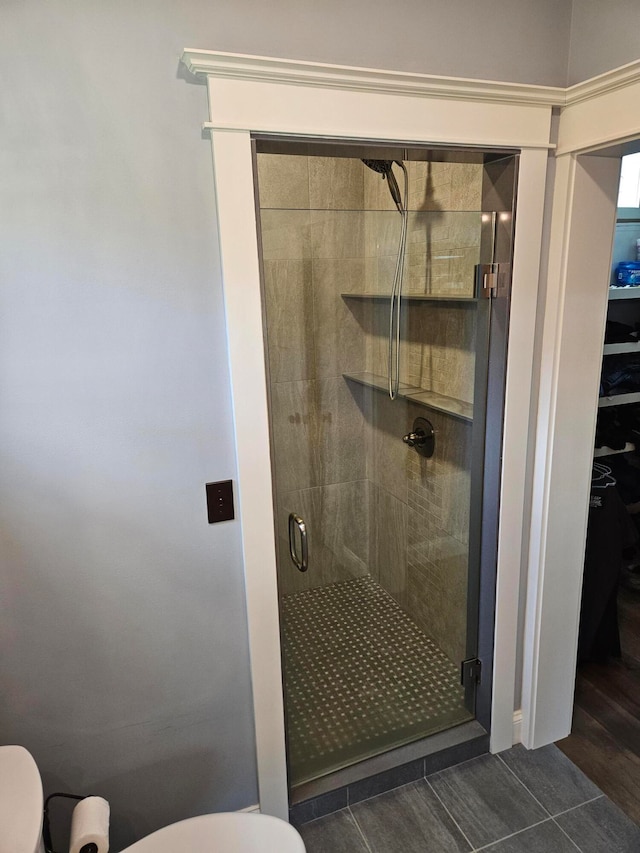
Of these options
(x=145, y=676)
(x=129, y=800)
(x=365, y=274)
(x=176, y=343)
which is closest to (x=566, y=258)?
(x=365, y=274)

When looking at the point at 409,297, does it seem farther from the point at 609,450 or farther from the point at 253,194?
the point at 609,450

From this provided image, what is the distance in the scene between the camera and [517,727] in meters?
2.04

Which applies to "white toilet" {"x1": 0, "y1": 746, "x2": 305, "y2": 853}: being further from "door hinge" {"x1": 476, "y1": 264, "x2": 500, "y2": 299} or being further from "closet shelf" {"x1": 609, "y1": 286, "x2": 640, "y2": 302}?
"closet shelf" {"x1": 609, "y1": 286, "x2": 640, "y2": 302}

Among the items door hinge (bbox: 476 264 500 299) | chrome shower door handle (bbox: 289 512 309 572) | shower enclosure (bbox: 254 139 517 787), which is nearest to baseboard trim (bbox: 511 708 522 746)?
shower enclosure (bbox: 254 139 517 787)

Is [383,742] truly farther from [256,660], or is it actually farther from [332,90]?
[332,90]

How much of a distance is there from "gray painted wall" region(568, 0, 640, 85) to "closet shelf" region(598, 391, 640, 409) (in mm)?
1587

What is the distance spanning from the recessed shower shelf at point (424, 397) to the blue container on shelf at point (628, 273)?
1.44 m

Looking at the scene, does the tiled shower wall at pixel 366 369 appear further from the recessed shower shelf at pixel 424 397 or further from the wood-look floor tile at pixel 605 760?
the wood-look floor tile at pixel 605 760

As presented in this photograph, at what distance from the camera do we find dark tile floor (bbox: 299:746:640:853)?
168 cm

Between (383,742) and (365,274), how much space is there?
5.52ft

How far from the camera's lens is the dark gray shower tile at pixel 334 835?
1.69 meters


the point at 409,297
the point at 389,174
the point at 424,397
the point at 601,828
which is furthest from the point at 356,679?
the point at 389,174

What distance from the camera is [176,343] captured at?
134cm

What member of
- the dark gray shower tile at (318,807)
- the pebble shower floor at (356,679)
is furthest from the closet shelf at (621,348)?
the dark gray shower tile at (318,807)
